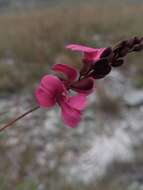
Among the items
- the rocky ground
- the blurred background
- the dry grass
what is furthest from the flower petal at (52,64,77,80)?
the dry grass

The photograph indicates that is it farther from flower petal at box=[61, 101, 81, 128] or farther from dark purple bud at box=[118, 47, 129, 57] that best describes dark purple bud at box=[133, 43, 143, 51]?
flower petal at box=[61, 101, 81, 128]

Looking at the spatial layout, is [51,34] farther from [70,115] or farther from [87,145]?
[70,115]

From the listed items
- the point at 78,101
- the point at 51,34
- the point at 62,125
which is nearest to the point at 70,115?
the point at 78,101

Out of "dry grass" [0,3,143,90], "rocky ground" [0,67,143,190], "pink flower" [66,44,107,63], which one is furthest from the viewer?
"dry grass" [0,3,143,90]

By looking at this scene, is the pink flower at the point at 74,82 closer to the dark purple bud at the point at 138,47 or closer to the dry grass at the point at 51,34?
the dark purple bud at the point at 138,47

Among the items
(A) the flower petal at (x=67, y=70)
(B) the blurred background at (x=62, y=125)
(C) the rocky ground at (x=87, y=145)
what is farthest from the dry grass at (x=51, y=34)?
(A) the flower petal at (x=67, y=70)
